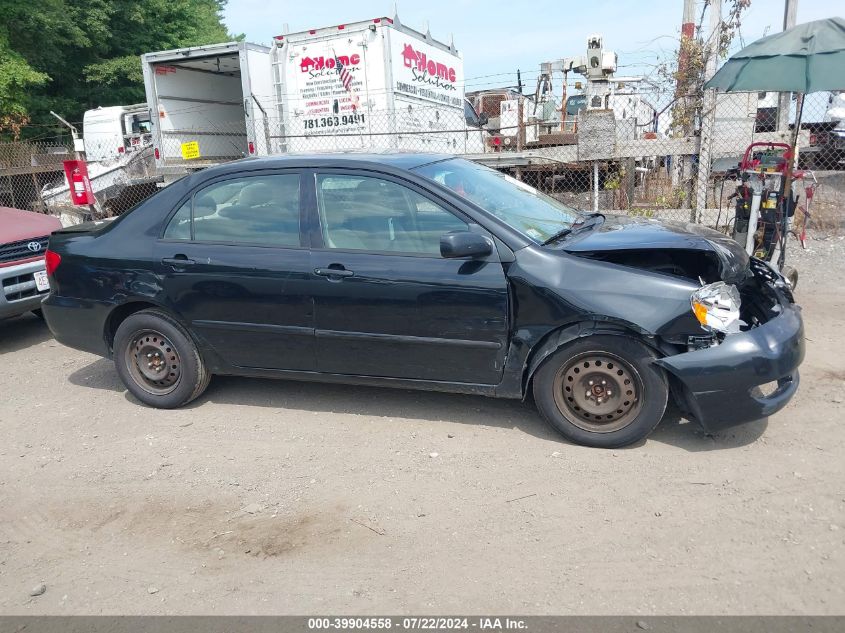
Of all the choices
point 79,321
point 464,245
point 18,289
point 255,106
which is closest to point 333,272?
point 464,245

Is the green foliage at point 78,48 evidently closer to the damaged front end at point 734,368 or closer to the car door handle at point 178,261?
the car door handle at point 178,261

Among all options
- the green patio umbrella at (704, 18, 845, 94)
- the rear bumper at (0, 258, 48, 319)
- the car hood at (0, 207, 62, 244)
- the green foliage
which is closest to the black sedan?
the rear bumper at (0, 258, 48, 319)

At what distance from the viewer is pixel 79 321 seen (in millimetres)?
4879

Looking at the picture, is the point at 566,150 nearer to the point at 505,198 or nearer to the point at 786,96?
the point at 786,96

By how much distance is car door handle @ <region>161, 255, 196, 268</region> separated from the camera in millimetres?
4469

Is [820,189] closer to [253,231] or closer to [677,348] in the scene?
[677,348]

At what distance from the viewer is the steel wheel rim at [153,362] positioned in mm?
4695

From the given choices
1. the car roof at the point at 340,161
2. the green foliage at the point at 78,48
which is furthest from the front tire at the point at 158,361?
the green foliage at the point at 78,48

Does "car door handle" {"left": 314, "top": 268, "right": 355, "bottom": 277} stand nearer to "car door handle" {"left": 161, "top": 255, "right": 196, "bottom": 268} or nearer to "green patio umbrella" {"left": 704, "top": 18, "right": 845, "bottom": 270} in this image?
"car door handle" {"left": 161, "top": 255, "right": 196, "bottom": 268}

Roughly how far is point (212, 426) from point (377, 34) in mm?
8312

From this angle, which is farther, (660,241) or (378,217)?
(378,217)

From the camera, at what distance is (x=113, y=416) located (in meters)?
4.76

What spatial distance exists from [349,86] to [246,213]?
746 cm

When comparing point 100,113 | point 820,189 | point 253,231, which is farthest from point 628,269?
point 100,113
